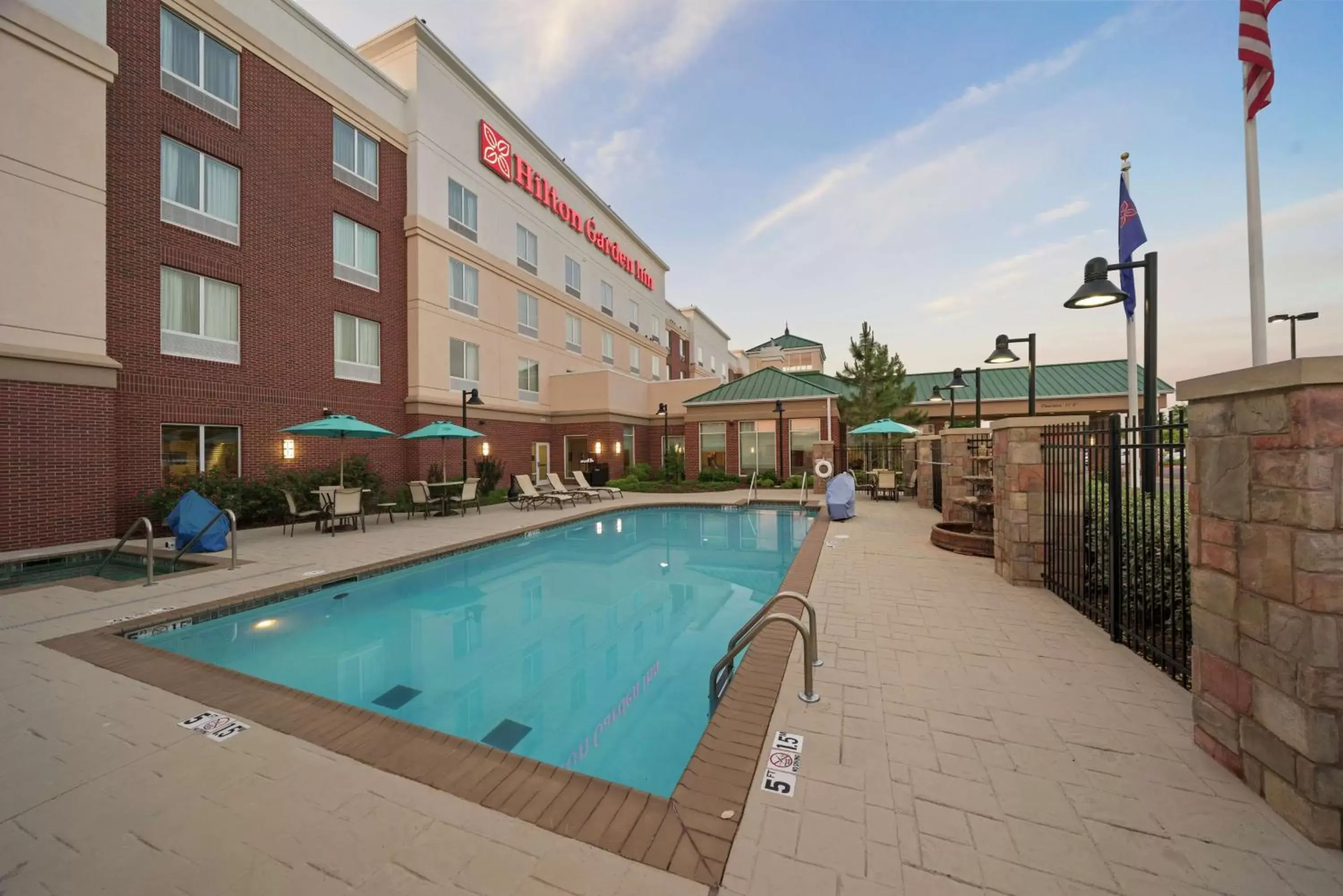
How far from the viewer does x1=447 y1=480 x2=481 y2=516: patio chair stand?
566 inches

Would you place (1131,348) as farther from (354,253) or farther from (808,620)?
(354,253)

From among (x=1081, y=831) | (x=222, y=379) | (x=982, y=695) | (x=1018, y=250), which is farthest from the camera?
(x=1018, y=250)

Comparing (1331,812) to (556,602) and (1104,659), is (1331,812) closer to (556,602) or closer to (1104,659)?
(1104,659)

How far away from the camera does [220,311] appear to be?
11.9 m

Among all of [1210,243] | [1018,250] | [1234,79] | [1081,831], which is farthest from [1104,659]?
[1018,250]

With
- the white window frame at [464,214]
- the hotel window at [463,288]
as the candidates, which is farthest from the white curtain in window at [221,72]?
the hotel window at [463,288]

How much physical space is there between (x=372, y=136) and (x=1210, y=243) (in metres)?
23.8

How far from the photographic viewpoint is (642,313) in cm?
3180

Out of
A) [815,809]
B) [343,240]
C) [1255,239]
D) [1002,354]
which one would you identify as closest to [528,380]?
[343,240]

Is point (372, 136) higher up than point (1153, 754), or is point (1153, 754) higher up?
point (372, 136)

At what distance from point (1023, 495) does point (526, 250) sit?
68.5 ft

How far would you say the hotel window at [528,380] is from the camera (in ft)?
68.4

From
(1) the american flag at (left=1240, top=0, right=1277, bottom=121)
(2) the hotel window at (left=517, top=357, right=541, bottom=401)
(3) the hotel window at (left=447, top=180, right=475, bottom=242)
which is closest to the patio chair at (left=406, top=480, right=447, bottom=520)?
(2) the hotel window at (left=517, top=357, right=541, bottom=401)

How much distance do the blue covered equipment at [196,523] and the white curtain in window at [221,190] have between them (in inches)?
313
